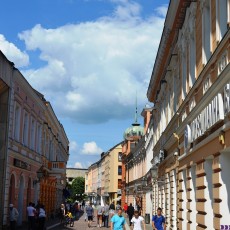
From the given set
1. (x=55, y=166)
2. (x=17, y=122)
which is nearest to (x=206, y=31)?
(x=17, y=122)

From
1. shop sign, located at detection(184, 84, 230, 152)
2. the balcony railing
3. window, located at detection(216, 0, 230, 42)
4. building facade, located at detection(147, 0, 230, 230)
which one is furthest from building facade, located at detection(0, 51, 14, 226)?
the balcony railing

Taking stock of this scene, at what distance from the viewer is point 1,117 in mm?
25484

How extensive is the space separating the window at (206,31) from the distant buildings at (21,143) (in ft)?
39.7

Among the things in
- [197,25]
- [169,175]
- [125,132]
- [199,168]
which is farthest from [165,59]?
[125,132]

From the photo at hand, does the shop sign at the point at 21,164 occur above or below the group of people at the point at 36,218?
above

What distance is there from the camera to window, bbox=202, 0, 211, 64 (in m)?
13.2

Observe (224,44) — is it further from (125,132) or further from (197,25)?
(125,132)

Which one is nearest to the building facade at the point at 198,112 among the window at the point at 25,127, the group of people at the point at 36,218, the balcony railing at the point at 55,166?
the group of people at the point at 36,218

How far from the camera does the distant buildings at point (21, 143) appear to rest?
82.4ft

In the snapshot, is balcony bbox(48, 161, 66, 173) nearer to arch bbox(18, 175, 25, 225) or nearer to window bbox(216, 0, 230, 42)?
arch bbox(18, 175, 25, 225)

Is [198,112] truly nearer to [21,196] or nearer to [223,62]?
[223,62]

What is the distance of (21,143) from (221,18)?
19.9 m

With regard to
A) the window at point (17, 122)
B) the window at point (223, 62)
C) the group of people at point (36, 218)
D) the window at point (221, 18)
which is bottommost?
the group of people at point (36, 218)

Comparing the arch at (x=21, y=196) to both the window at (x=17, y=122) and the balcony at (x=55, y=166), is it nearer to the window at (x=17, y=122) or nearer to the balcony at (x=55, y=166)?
the window at (x=17, y=122)
